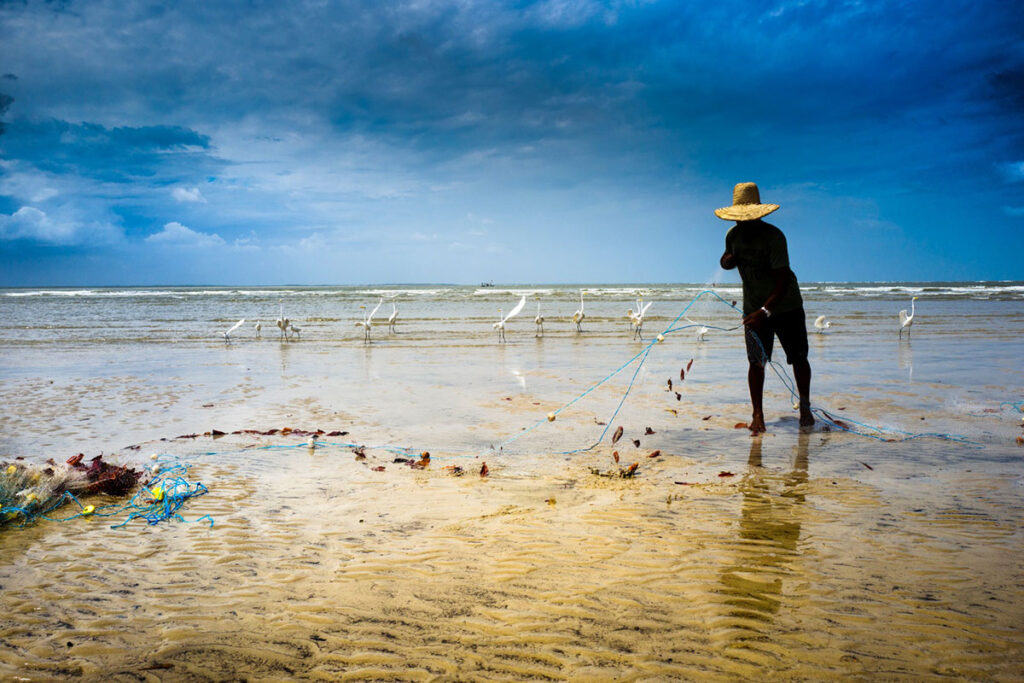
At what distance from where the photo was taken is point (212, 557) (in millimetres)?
3355

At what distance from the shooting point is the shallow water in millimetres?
2420

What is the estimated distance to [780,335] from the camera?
242 inches

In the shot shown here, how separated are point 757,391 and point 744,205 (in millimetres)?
1963

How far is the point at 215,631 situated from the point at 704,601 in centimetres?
231

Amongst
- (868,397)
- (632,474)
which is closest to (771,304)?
(632,474)

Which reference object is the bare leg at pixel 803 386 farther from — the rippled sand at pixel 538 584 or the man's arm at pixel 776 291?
the rippled sand at pixel 538 584

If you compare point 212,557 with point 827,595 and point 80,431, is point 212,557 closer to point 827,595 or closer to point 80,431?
point 827,595

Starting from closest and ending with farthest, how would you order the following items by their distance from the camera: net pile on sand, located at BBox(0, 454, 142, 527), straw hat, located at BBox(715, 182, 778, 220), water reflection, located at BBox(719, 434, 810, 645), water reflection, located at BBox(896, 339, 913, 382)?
water reflection, located at BBox(719, 434, 810, 645) → net pile on sand, located at BBox(0, 454, 142, 527) → straw hat, located at BBox(715, 182, 778, 220) → water reflection, located at BBox(896, 339, 913, 382)

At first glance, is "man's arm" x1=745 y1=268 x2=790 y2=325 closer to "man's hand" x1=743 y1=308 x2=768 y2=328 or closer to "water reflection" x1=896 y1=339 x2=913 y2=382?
"man's hand" x1=743 y1=308 x2=768 y2=328

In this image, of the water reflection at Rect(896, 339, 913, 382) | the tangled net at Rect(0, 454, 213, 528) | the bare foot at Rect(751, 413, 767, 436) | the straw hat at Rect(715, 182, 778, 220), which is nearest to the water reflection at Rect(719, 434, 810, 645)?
the bare foot at Rect(751, 413, 767, 436)

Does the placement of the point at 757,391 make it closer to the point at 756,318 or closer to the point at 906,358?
the point at 756,318

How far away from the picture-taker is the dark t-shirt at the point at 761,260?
5789 mm

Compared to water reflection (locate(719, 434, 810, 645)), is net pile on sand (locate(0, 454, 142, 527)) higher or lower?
higher

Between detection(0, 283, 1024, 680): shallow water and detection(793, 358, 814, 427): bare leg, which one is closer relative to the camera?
detection(0, 283, 1024, 680): shallow water
